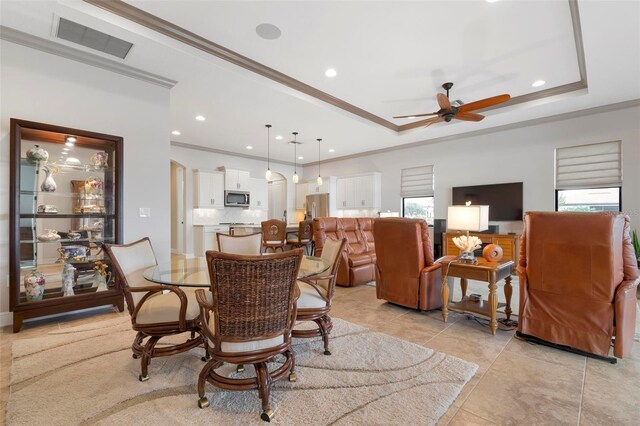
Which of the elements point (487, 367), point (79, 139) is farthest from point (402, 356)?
point (79, 139)

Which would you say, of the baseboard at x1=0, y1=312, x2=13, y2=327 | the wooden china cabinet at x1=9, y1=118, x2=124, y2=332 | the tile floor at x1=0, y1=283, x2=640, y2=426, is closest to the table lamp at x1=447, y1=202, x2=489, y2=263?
the tile floor at x1=0, y1=283, x2=640, y2=426

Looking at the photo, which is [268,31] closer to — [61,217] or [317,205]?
[61,217]

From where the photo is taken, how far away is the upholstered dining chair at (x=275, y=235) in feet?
18.9

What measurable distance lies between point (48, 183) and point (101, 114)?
933mm

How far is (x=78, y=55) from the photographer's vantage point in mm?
3104

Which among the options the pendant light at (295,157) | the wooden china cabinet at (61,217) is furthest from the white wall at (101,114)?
the pendant light at (295,157)

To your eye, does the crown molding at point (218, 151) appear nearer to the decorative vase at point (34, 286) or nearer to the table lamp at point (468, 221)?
the decorative vase at point (34, 286)

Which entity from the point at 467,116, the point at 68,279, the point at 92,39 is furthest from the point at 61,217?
the point at 467,116

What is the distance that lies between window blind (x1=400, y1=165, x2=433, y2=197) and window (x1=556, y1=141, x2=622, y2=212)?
7.79 ft

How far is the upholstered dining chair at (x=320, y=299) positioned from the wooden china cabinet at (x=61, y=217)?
231 centimetres

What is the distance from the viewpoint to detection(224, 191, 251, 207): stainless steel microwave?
7691mm

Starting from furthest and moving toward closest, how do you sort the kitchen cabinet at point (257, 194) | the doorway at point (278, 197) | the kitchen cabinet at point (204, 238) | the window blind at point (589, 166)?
1. the doorway at point (278, 197)
2. the kitchen cabinet at point (257, 194)
3. the kitchen cabinet at point (204, 238)
4. the window blind at point (589, 166)

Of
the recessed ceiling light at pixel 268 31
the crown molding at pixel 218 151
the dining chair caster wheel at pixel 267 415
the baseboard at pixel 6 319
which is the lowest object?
Result: the dining chair caster wheel at pixel 267 415

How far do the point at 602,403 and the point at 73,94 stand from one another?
5.20 metres
